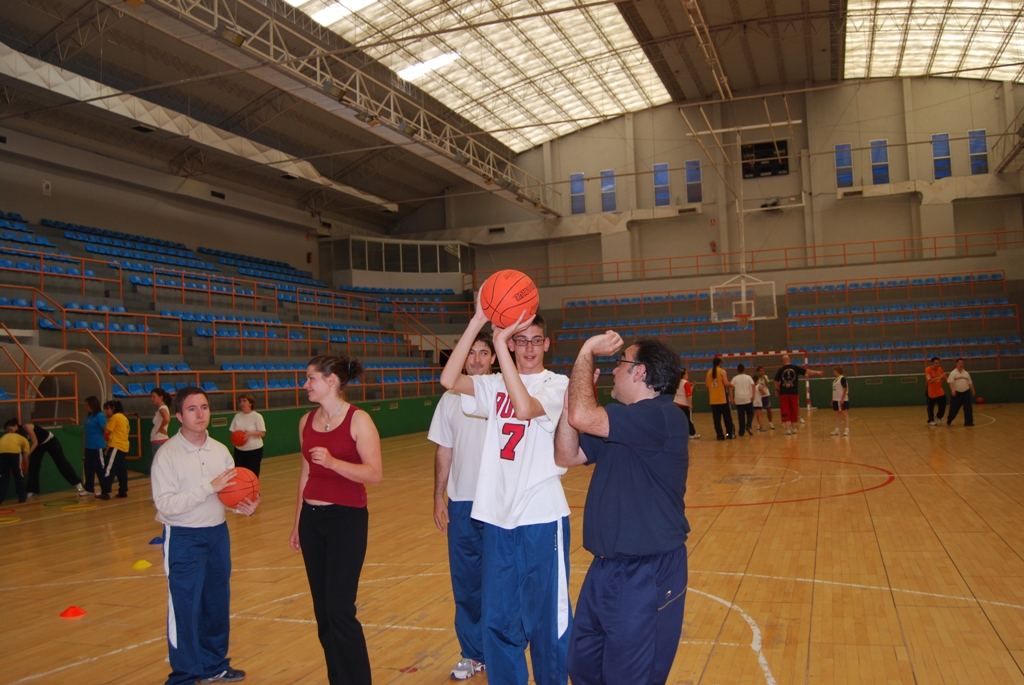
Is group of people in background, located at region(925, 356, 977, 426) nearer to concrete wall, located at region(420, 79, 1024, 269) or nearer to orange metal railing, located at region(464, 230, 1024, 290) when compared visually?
orange metal railing, located at region(464, 230, 1024, 290)

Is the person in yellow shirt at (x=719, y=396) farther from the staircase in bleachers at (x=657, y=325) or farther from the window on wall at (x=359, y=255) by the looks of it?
the window on wall at (x=359, y=255)

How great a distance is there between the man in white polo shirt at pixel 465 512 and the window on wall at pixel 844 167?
26743mm

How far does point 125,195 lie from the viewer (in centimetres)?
2233

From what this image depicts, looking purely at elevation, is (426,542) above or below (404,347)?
below

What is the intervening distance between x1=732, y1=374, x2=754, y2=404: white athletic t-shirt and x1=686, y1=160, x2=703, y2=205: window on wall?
14.2 meters

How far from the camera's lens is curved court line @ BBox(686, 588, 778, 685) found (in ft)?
12.2

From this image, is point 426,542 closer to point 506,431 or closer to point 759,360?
point 506,431

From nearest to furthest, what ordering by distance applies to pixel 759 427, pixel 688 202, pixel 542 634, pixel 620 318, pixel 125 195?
pixel 542 634
pixel 759 427
pixel 125 195
pixel 620 318
pixel 688 202

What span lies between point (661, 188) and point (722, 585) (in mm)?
25357

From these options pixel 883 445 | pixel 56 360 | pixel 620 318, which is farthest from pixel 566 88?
pixel 56 360

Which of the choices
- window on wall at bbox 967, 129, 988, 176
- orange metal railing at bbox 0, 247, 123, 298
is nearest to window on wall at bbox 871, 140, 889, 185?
window on wall at bbox 967, 129, 988, 176

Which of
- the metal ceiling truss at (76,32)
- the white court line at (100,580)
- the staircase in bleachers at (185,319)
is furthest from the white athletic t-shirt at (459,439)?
the metal ceiling truss at (76,32)

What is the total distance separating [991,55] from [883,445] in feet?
60.3

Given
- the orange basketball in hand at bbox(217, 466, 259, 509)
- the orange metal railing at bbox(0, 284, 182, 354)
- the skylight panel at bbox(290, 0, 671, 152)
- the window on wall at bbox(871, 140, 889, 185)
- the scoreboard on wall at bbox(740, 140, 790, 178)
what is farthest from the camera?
the scoreboard on wall at bbox(740, 140, 790, 178)
